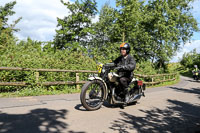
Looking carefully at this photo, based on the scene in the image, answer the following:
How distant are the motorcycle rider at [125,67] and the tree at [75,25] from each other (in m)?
24.2

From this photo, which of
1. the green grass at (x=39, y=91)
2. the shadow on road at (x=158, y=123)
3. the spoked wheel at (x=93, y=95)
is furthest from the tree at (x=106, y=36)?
the shadow on road at (x=158, y=123)

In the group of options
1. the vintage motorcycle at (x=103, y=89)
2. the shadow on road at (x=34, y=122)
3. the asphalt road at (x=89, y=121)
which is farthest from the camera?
the vintage motorcycle at (x=103, y=89)

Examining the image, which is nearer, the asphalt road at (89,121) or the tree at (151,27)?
the asphalt road at (89,121)

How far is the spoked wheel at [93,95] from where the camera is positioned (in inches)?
185

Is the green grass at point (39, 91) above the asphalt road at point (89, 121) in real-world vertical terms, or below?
above

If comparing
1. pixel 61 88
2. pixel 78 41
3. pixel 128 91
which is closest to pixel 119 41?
pixel 78 41

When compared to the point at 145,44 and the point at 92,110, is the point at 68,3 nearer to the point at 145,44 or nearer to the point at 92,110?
the point at 145,44

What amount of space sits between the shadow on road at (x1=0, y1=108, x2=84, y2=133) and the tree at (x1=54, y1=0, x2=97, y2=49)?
83.1 feet

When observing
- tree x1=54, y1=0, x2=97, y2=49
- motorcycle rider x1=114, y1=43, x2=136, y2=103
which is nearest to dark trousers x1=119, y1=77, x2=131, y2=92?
motorcycle rider x1=114, y1=43, x2=136, y2=103

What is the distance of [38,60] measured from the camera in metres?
8.42

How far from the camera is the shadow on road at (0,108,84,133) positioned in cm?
322

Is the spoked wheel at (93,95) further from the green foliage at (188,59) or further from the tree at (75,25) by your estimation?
the green foliage at (188,59)

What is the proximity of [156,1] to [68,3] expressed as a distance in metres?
16.6

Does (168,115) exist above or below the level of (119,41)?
below
